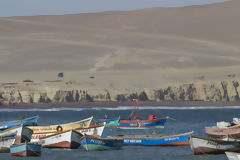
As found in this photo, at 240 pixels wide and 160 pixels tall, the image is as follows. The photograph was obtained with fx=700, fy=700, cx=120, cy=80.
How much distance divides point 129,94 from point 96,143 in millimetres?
116213

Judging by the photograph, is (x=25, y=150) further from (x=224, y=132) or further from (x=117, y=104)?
(x=117, y=104)

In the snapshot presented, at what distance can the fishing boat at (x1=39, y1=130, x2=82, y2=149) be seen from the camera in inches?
2249

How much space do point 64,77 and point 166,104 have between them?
44368mm

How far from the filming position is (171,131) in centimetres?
7906

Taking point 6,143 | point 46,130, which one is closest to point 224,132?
point 46,130

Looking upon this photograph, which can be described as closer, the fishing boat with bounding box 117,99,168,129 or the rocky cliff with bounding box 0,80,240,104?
the fishing boat with bounding box 117,99,168,129

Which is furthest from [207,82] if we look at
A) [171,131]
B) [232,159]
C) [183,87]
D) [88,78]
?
[232,159]

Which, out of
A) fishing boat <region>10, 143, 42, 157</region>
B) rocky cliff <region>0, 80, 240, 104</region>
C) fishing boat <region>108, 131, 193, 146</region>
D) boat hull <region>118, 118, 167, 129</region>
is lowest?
fishing boat <region>10, 143, 42, 157</region>

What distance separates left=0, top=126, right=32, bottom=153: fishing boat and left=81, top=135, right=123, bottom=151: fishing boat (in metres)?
4.81

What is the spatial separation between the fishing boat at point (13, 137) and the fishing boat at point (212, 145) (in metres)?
14.2

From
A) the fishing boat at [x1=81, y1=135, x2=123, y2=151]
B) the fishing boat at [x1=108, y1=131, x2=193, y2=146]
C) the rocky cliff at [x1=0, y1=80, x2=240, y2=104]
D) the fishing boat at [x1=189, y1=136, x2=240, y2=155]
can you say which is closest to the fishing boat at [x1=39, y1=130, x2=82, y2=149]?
the fishing boat at [x1=81, y1=135, x2=123, y2=151]

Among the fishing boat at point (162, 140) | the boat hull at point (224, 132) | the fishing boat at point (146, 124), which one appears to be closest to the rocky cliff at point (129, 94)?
the fishing boat at point (146, 124)

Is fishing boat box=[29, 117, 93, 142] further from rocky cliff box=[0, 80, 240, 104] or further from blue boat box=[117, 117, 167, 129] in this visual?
rocky cliff box=[0, 80, 240, 104]

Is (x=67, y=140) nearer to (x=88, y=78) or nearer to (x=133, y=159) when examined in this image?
(x=133, y=159)
